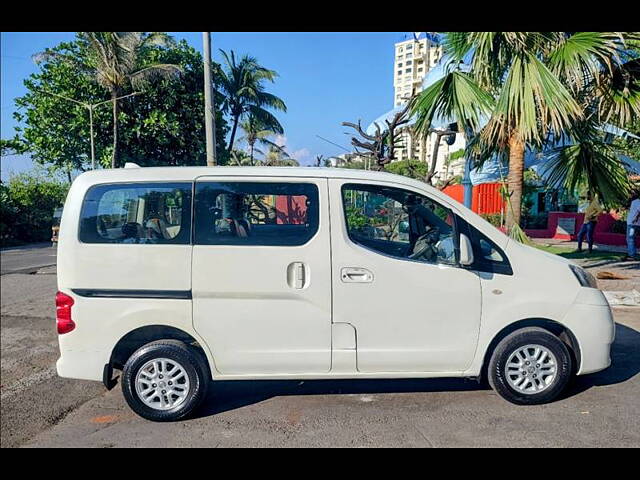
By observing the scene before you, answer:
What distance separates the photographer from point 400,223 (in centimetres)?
412

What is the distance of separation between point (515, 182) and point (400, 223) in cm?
467

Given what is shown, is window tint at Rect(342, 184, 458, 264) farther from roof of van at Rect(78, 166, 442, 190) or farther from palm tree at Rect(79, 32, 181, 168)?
palm tree at Rect(79, 32, 181, 168)

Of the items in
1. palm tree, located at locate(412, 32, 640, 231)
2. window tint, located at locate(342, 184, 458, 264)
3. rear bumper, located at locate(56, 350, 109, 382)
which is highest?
palm tree, located at locate(412, 32, 640, 231)

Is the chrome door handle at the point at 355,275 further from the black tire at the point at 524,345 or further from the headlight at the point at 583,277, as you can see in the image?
the headlight at the point at 583,277

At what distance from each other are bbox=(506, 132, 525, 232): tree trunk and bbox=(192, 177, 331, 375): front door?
5.33 metres

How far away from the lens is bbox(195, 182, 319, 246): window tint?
3.47m

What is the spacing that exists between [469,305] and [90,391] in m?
3.55

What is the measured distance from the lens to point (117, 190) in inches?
138

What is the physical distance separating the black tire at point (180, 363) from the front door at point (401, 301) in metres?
1.19

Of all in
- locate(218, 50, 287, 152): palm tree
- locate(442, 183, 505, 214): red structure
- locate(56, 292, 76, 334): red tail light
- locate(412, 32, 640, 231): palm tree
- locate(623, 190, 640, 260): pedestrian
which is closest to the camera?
locate(56, 292, 76, 334): red tail light

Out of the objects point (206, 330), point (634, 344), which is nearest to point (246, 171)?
point (206, 330)

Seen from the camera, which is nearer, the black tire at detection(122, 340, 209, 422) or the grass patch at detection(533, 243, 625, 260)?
the black tire at detection(122, 340, 209, 422)

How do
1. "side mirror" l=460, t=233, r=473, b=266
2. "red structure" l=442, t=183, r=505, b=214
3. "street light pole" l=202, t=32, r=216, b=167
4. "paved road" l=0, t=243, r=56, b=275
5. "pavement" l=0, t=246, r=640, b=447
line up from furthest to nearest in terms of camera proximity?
1. "red structure" l=442, t=183, r=505, b=214
2. "paved road" l=0, t=243, r=56, b=275
3. "street light pole" l=202, t=32, r=216, b=167
4. "side mirror" l=460, t=233, r=473, b=266
5. "pavement" l=0, t=246, r=640, b=447

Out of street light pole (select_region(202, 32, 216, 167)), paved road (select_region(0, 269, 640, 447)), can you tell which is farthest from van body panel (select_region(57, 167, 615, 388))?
street light pole (select_region(202, 32, 216, 167))
